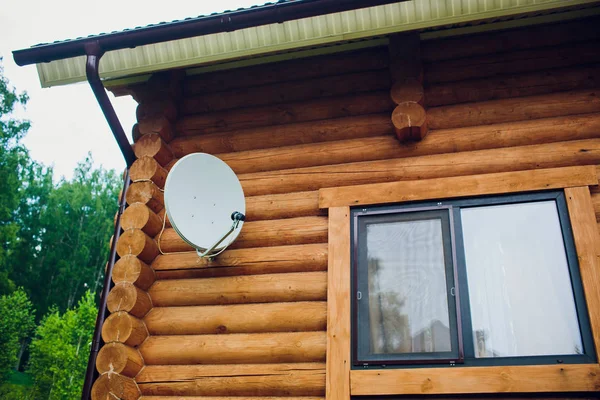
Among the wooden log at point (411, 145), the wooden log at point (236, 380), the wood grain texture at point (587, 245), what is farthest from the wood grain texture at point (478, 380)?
the wooden log at point (411, 145)

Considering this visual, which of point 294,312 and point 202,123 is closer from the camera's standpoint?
point 294,312

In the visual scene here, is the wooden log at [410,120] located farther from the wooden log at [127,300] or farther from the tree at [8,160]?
the tree at [8,160]

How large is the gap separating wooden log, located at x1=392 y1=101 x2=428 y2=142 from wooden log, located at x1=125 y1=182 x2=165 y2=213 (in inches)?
85.3

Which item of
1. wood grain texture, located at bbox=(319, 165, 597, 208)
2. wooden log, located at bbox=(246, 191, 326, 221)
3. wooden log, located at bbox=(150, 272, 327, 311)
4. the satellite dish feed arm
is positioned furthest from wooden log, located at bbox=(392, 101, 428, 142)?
the satellite dish feed arm

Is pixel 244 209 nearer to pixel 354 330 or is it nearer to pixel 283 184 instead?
pixel 283 184

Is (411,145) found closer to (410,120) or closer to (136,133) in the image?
(410,120)

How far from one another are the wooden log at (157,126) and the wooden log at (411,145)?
556 mm

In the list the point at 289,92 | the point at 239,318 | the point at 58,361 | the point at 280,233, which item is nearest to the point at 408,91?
the point at 289,92

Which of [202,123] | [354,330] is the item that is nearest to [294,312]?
[354,330]

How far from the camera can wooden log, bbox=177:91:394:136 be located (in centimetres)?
488

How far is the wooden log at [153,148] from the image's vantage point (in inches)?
197

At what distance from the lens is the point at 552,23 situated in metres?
4.73

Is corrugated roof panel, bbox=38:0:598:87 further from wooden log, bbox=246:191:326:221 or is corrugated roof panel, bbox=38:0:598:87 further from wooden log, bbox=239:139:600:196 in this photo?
wooden log, bbox=246:191:326:221

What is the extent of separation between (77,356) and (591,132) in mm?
24111
